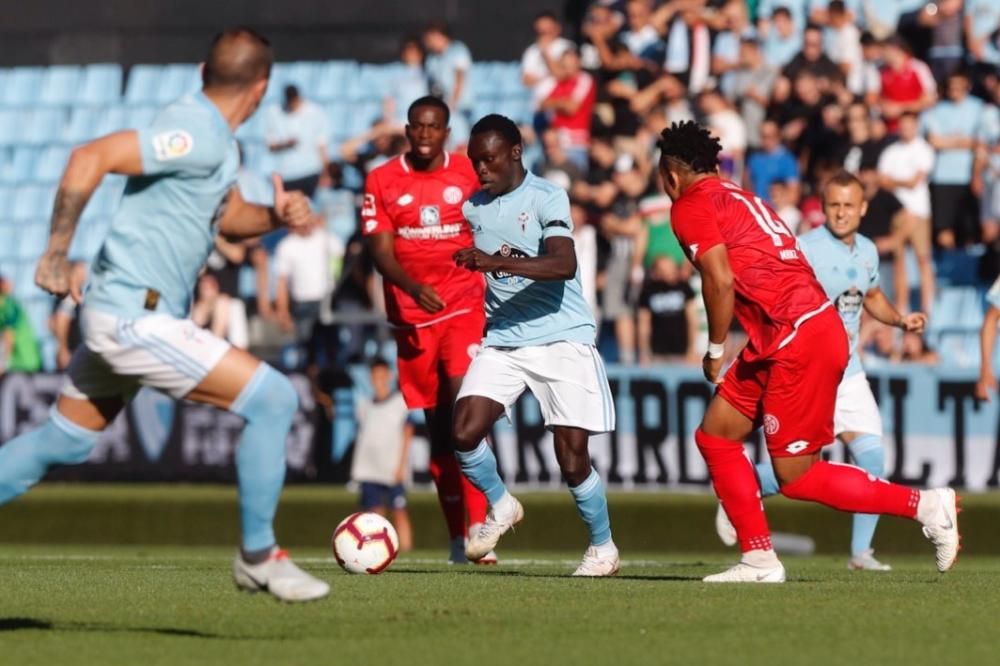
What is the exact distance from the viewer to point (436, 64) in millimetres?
23984

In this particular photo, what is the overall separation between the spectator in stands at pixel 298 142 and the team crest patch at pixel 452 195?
1160 centimetres

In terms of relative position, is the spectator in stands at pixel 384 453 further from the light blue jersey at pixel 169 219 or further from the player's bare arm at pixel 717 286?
the light blue jersey at pixel 169 219

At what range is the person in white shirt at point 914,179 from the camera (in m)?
20.4

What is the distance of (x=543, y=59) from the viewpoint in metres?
24.0

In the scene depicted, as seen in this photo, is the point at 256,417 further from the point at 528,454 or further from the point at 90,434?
the point at 528,454

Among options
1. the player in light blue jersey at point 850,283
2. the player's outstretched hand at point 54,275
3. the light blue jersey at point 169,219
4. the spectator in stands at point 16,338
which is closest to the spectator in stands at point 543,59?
the spectator in stands at point 16,338

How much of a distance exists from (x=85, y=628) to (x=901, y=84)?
15213 millimetres

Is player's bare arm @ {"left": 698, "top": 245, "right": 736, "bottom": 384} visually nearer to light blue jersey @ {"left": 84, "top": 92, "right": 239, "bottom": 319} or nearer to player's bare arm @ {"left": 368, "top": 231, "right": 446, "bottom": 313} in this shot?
player's bare arm @ {"left": 368, "top": 231, "right": 446, "bottom": 313}

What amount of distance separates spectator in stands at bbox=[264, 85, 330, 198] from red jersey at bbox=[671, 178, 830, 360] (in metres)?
Answer: 14.2

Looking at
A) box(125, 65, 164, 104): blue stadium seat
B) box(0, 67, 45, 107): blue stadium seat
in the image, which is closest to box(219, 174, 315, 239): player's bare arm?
box(125, 65, 164, 104): blue stadium seat

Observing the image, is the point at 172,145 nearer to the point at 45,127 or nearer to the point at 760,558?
the point at 760,558

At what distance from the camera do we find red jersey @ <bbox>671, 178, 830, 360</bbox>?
10219mm

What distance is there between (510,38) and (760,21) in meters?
4.49

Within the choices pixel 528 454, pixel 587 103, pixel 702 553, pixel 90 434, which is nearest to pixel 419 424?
pixel 528 454
